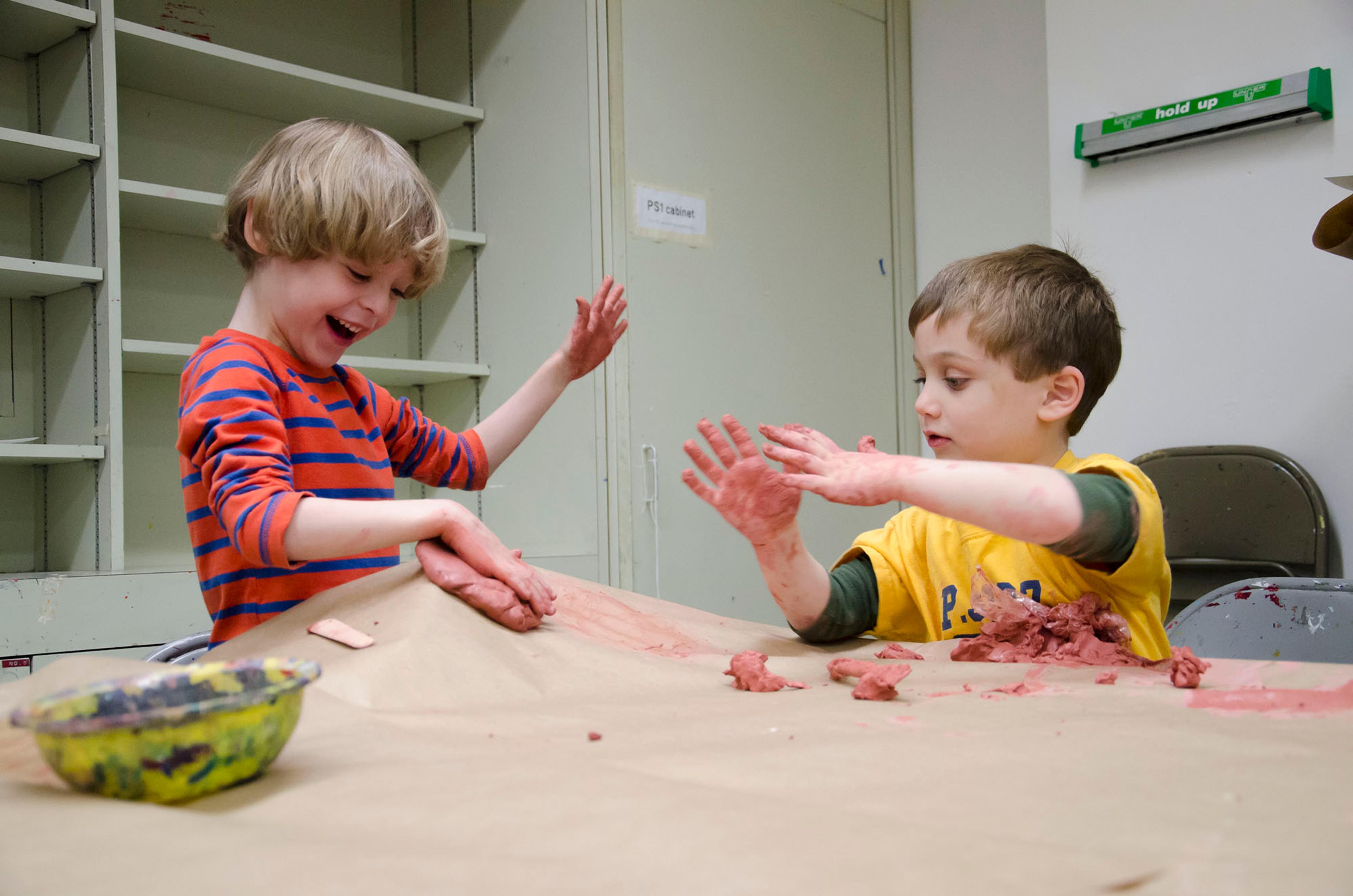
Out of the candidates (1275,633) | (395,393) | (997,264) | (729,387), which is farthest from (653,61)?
(1275,633)

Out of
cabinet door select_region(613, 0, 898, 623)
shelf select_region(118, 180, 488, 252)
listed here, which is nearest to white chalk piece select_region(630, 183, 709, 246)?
cabinet door select_region(613, 0, 898, 623)

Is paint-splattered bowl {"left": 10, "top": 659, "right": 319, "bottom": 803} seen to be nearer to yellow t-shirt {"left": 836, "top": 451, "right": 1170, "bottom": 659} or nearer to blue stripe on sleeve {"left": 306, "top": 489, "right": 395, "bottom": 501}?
blue stripe on sleeve {"left": 306, "top": 489, "right": 395, "bottom": 501}

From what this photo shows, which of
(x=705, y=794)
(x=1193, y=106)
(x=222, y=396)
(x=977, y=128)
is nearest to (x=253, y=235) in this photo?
(x=222, y=396)

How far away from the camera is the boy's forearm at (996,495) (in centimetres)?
84

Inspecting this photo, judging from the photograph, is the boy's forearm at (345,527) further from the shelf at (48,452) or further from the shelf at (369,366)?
the shelf at (48,452)

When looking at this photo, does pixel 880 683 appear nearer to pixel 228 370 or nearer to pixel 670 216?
pixel 228 370

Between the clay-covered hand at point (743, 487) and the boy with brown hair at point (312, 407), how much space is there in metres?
0.19

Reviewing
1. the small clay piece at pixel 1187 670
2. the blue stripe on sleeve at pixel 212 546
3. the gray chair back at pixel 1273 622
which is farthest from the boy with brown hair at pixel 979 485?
the blue stripe on sleeve at pixel 212 546

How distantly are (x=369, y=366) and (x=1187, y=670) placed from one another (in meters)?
1.71

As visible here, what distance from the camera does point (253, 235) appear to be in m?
1.03

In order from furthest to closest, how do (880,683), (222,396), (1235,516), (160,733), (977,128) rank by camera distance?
1. (977,128)
2. (1235,516)
3. (222,396)
4. (880,683)
5. (160,733)

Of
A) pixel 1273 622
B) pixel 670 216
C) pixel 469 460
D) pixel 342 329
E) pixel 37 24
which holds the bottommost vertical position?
pixel 1273 622

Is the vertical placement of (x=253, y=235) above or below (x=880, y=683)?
above

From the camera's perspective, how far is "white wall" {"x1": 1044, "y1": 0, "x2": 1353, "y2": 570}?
1828 mm
